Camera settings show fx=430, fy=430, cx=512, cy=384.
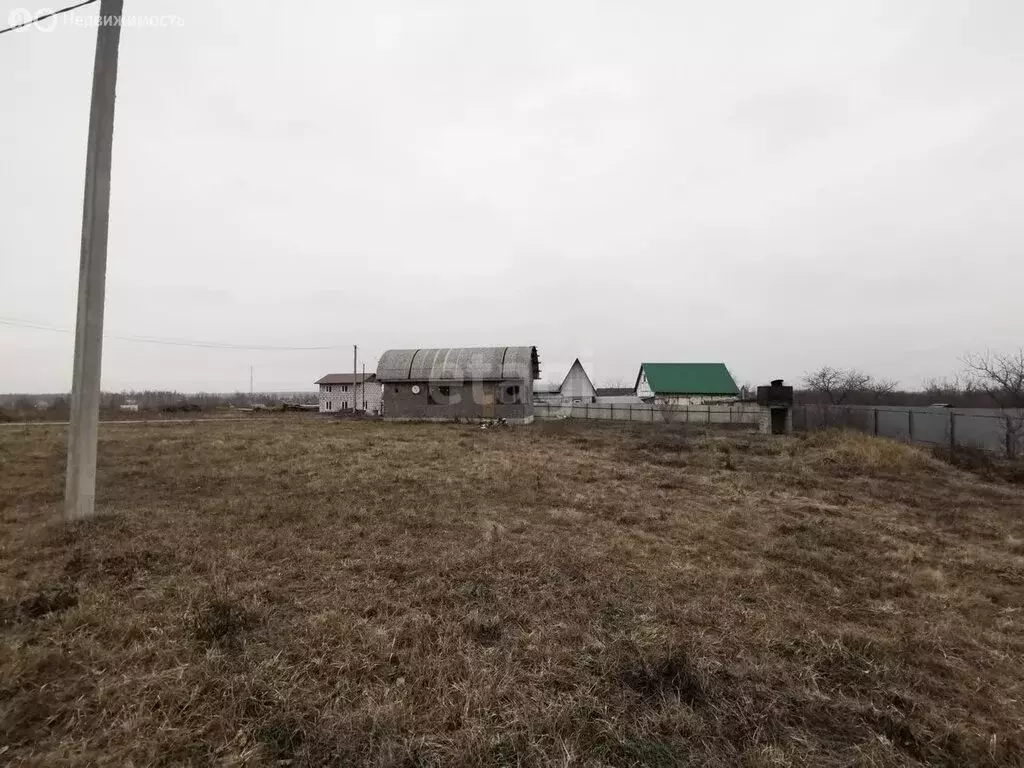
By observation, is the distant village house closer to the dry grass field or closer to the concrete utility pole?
the dry grass field

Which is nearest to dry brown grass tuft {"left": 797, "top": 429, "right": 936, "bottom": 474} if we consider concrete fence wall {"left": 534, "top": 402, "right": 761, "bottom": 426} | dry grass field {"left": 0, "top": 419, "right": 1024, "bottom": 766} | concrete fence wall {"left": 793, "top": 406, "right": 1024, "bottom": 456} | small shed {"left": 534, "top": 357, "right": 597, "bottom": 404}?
concrete fence wall {"left": 793, "top": 406, "right": 1024, "bottom": 456}

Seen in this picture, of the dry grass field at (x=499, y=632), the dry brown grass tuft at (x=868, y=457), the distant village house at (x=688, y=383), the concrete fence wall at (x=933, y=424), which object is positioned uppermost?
the distant village house at (x=688, y=383)

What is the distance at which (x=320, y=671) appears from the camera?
294 centimetres

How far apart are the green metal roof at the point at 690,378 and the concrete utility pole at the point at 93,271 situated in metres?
41.9

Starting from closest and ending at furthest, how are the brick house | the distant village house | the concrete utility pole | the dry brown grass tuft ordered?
the concrete utility pole < the dry brown grass tuft < the distant village house < the brick house

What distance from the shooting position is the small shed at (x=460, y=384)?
29.2 m

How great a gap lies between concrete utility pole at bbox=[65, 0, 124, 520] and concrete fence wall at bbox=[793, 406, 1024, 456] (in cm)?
2360

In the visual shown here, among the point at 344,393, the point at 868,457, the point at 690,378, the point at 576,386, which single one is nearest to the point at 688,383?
the point at 690,378

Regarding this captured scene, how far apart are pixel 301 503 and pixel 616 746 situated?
6.70 meters

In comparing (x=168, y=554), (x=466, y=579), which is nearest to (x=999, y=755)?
(x=466, y=579)

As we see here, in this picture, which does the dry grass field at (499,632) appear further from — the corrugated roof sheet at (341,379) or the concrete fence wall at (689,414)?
the corrugated roof sheet at (341,379)

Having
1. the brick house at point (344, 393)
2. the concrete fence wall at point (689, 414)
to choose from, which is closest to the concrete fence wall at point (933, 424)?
the concrete fence wall at point (689, 414)

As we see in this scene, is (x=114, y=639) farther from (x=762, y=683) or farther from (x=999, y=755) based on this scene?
(x=999, y=755)

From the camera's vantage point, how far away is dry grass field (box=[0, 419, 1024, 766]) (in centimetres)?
242
